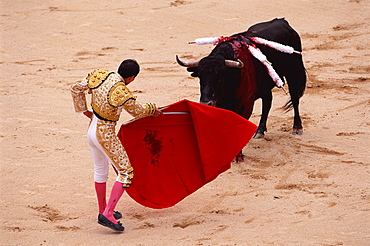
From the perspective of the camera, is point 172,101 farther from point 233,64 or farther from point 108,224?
point 108,224

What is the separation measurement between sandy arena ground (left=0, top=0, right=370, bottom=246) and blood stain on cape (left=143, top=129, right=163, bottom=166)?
1.75 ft

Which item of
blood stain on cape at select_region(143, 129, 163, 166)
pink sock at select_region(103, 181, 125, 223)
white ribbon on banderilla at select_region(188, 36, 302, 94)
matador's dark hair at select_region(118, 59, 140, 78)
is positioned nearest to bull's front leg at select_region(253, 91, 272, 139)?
white ribbon on banderilla at select_region(188, 36, 302, 94)

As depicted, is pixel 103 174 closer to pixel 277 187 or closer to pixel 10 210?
pixel 10 210

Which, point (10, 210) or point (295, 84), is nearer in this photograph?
point (10, 210)

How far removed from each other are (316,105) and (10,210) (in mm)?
4998

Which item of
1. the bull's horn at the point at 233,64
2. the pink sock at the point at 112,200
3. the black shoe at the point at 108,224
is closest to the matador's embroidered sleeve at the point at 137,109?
the pink sock at the point at 112,200

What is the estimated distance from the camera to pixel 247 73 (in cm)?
687

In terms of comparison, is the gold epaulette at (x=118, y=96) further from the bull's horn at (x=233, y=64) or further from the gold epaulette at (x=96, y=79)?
the bull's horn at (x=233, y=64)

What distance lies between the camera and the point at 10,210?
18.3 ft

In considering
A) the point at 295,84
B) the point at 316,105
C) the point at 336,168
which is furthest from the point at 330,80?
the point at 336,168

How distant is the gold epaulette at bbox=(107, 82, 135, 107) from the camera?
191 inches

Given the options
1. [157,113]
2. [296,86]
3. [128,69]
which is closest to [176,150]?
[157,113]

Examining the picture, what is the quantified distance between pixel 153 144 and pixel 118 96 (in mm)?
845

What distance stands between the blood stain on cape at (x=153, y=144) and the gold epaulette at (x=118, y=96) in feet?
2.38
